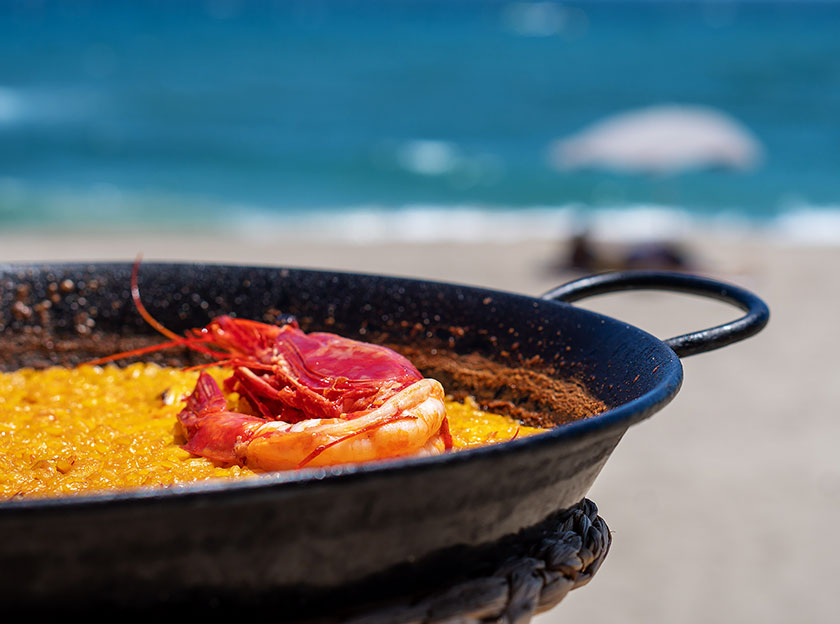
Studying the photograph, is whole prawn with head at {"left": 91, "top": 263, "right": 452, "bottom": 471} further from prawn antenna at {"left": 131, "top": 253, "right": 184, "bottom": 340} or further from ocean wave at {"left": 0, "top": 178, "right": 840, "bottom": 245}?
ocean wave at {"left": 0, "top": 178, "right": 840, "bottom": 245}

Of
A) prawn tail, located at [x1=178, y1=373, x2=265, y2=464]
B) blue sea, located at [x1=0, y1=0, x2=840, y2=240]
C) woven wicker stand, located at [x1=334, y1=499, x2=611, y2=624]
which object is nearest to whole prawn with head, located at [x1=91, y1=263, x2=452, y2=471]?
prawn tail, located at [x1=178, y1=373, x2=265, y2=464]

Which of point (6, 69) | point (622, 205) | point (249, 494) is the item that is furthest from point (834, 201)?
point (6, 69)

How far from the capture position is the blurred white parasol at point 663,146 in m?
10.7

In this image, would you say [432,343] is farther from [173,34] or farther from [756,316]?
[173,34]

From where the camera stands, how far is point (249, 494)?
897mm

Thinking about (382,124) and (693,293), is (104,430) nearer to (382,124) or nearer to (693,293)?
(693,293)

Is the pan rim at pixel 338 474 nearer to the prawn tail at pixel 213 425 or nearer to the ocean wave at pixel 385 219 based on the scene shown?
the prawn tail at pixel 213 425

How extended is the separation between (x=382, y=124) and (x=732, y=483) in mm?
18563

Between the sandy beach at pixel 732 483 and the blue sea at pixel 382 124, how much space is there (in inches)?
134

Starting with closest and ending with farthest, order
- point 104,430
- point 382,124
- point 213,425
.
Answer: point 213,425
point 104,430
point 382,124

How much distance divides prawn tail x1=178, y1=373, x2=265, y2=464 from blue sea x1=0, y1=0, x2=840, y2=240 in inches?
405

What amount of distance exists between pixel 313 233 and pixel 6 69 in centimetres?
2057

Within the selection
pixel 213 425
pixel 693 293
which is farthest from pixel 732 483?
pixel 213 425

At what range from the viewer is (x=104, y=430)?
172 cm
